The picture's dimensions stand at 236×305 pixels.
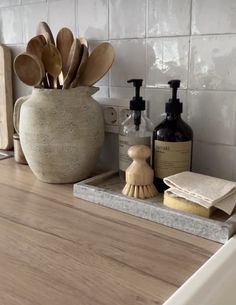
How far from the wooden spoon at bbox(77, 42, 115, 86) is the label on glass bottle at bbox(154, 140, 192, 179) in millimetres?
224

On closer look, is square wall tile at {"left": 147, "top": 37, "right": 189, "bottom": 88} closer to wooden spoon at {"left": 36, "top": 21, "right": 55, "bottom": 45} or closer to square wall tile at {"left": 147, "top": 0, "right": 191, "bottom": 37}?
square wall tile at {"left": 147, "top": 0, "right": 191, "bottom": 37}

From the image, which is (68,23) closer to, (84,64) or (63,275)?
(84,64)

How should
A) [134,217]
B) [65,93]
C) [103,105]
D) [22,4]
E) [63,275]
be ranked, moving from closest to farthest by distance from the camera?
[63,275] < [134,217] < [65,93] < [103,105] < [22,4]

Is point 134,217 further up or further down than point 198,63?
further down

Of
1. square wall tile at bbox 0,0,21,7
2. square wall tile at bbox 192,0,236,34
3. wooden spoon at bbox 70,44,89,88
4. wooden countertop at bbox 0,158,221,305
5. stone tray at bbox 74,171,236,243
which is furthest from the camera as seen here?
square wall tile at bbox 0,0,21,7

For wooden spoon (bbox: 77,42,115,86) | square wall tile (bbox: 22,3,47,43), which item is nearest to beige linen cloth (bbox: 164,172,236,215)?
wooden spoon (bbox: 77,42,115,86)

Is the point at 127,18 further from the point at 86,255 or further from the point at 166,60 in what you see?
the point at 86,255

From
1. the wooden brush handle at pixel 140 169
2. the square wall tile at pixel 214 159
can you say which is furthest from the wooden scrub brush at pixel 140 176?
the square wall tile at pixel 214 159

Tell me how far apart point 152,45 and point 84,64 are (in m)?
0.16

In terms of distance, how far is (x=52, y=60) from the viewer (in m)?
0.78

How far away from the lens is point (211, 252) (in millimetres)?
546

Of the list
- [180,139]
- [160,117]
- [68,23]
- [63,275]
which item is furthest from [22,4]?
[63,275]

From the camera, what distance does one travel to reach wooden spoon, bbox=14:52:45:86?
75 cm

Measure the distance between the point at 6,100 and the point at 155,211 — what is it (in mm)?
686
